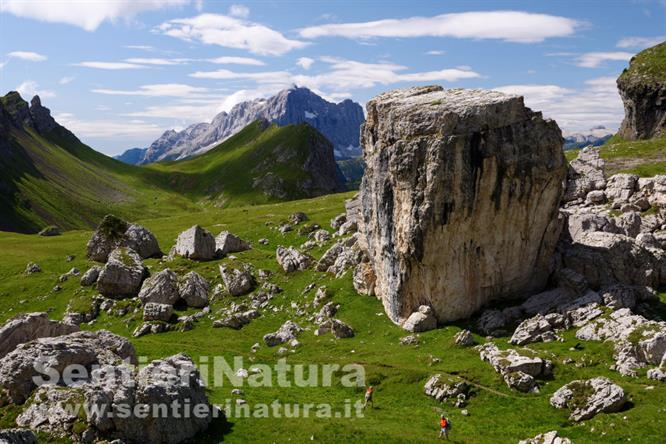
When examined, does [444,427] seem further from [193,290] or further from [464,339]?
[193,290]

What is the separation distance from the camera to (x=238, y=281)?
248 feet

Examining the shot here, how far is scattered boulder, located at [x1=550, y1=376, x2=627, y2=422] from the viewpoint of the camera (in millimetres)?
34844

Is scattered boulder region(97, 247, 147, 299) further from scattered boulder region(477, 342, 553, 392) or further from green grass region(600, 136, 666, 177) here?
green grass region(600, 136, 666, 177)

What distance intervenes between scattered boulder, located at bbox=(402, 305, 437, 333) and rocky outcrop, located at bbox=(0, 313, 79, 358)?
34.8m

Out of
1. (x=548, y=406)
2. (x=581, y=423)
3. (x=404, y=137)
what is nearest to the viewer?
(x=581, y=423)

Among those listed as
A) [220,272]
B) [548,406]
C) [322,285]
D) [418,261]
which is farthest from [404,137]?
[220,272]

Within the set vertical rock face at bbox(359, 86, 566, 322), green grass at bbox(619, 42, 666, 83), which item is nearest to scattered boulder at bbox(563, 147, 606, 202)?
vertical rock face at bbox(359, 86, 566, 322)

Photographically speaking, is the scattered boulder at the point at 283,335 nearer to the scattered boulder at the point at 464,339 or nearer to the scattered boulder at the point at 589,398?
the scattered boulder at the point at 464,339

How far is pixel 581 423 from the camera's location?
113 feet

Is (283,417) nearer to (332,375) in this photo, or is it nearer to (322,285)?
(332,375)

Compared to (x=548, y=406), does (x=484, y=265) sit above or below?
above

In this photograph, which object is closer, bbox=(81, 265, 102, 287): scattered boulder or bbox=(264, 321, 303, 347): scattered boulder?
bbox=(264, 321, 303, 347): scattered boulder

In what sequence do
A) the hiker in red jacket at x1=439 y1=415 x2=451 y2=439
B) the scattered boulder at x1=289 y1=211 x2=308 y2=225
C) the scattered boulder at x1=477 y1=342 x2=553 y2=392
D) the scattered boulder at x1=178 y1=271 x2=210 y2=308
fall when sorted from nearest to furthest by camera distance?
the hiker in red jacket at x1=439 y1=415 x2=451 y2=439, the scattered boulder at x1=477 y1=342 x2=553 y2=392, the scattered boulder at x1=178 y1=271 x2=210 y2=308, the scattered boulder at x1=289 y1=211 x2=308 y2=225

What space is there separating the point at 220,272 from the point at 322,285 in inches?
730
